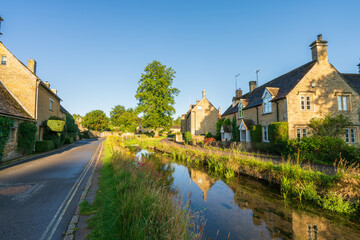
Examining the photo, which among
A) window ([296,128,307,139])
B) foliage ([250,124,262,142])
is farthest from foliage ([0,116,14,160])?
window ([296,128,307,139])

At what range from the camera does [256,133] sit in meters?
20.9

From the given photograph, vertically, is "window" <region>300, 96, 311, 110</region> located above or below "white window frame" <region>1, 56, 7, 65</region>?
below

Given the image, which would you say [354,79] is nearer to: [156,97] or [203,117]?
[203,117]

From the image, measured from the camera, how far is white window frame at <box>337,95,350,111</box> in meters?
17.9

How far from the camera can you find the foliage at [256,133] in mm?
20562

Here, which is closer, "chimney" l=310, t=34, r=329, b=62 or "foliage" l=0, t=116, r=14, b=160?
"foliage" l=0, t=116, r=14, b=160

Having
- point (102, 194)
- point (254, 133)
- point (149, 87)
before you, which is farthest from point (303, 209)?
point (149, 87)

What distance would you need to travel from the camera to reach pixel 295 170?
777 cm

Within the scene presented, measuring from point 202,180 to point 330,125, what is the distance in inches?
575

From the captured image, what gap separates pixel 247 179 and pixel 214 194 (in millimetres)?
3072

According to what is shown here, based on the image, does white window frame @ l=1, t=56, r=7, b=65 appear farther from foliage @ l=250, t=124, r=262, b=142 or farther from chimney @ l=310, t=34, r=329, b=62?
chimney @ l=310, t=34, r=329, b=62

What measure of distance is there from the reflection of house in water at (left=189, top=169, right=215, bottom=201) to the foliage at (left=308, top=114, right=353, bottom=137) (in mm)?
12851

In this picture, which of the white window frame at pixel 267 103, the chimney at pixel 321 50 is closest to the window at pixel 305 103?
the white window frame at pixel 267 103

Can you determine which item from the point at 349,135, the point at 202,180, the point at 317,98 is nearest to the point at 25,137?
the point at 202,180
